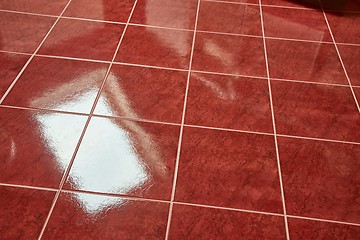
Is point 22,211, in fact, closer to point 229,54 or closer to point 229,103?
point 229,103

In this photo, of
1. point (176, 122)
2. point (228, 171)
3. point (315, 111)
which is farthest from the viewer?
point (315, 111)

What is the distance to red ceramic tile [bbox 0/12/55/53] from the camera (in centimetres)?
215

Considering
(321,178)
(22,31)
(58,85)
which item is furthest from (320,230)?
(22,31)

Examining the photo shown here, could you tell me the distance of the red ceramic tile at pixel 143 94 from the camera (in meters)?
1.81

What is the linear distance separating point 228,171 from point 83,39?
3.56 feet

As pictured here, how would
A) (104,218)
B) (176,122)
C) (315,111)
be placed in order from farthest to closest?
(315,111) → (176,122) → (104,218)

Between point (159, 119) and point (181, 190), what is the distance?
0.38 meters

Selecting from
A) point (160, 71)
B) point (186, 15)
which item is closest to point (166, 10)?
point (186, 15)

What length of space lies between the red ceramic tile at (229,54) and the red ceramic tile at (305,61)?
0.21 ft

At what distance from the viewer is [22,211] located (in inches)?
54.7

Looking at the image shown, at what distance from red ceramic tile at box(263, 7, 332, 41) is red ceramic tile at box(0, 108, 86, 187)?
4.11ft

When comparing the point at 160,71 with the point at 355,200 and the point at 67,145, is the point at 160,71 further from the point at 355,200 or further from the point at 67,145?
the point at 355,200

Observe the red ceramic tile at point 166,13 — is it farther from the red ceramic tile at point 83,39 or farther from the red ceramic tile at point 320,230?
the red ceramic tile at point 320,230

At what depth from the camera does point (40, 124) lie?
5.62ft
